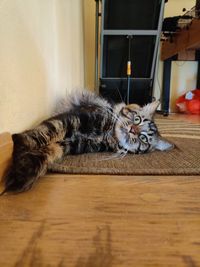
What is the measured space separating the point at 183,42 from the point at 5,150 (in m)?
3.00

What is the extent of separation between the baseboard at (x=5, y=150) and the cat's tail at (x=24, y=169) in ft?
0.04

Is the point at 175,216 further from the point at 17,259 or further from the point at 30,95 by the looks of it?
the point at 30,95

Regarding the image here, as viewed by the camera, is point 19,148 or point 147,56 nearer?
point 19,148

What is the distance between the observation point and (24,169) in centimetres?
58

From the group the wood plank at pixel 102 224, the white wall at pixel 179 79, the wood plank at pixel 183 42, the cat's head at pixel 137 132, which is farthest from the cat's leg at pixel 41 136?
the white wall at pixel 179 79

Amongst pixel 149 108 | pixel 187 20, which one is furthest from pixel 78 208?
pixel 187 20

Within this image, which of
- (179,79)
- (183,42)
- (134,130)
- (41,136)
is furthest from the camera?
(179,79)

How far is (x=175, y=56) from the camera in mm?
3740

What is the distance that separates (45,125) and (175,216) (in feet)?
1.66

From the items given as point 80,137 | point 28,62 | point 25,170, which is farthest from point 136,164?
point 28,62

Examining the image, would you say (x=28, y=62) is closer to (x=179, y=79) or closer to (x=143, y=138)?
(x=143, y=138)

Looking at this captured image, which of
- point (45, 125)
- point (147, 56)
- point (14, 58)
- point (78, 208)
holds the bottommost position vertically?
point (78, 208)

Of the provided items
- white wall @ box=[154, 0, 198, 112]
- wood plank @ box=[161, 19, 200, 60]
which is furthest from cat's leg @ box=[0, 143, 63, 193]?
white wall @ box=[154, 0, 198, 112]

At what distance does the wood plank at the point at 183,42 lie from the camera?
102 inches
